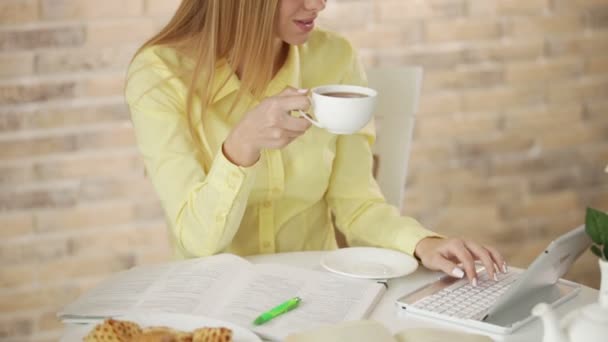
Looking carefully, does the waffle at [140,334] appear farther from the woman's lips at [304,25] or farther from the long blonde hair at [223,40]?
the woman's lips at [304,25]

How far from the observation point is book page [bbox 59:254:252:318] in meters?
1.34

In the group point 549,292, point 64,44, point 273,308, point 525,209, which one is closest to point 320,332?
point 273,308

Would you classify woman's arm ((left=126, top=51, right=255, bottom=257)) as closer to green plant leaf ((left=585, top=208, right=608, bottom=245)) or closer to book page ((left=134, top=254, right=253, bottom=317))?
book page ((left=134, top=254, right=253, bottom=317))

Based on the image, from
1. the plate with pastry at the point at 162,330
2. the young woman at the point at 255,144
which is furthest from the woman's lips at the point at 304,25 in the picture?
the plate with pastry at the point at 162,330

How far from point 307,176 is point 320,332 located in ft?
2.21

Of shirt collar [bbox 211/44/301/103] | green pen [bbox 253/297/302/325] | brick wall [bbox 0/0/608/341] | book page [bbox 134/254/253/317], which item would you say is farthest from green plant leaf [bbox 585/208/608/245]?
brick wall [bbox 0/0/608/341]

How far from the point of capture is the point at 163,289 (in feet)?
4.63

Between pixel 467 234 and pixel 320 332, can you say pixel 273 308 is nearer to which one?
pixel 320 332

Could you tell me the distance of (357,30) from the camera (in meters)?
2.81

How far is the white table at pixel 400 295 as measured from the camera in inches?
49.6

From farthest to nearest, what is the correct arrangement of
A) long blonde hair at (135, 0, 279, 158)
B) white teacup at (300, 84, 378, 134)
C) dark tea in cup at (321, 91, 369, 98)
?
long blonde hair at (135, 0, 279, 158) → dark tea in cup at (321, 91, 369, 98) → white teacup at (300, 84, 378, 134)

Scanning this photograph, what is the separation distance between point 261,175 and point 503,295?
24.9 inches

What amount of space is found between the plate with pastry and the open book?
5 cm

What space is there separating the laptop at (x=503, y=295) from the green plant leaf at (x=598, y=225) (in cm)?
6
